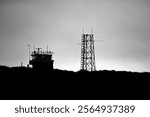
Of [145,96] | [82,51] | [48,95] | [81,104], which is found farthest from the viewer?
[82,51]

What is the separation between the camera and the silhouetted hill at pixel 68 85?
19531 millimetres

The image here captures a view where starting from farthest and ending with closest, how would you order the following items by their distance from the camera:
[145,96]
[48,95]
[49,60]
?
[49,60]
[145,96]
[48,95]

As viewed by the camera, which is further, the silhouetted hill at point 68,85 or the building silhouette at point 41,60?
the building silhouette at point 41,60

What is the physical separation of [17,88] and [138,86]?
28.6ft

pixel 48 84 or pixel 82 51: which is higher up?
pixel 82 51

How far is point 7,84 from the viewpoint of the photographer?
20.0 m

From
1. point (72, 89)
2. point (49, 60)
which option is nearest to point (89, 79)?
point (72, 89)

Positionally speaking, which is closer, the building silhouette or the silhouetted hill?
the silhouetted hill

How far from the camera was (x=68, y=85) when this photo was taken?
68.3ft

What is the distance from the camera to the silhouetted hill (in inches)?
769

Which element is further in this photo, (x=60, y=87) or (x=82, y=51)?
(x=82, y=51)

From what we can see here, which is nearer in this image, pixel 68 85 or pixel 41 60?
pixel 68 85

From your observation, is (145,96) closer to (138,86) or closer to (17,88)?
(138,86)

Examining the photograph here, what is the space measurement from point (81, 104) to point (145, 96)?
6276mm
